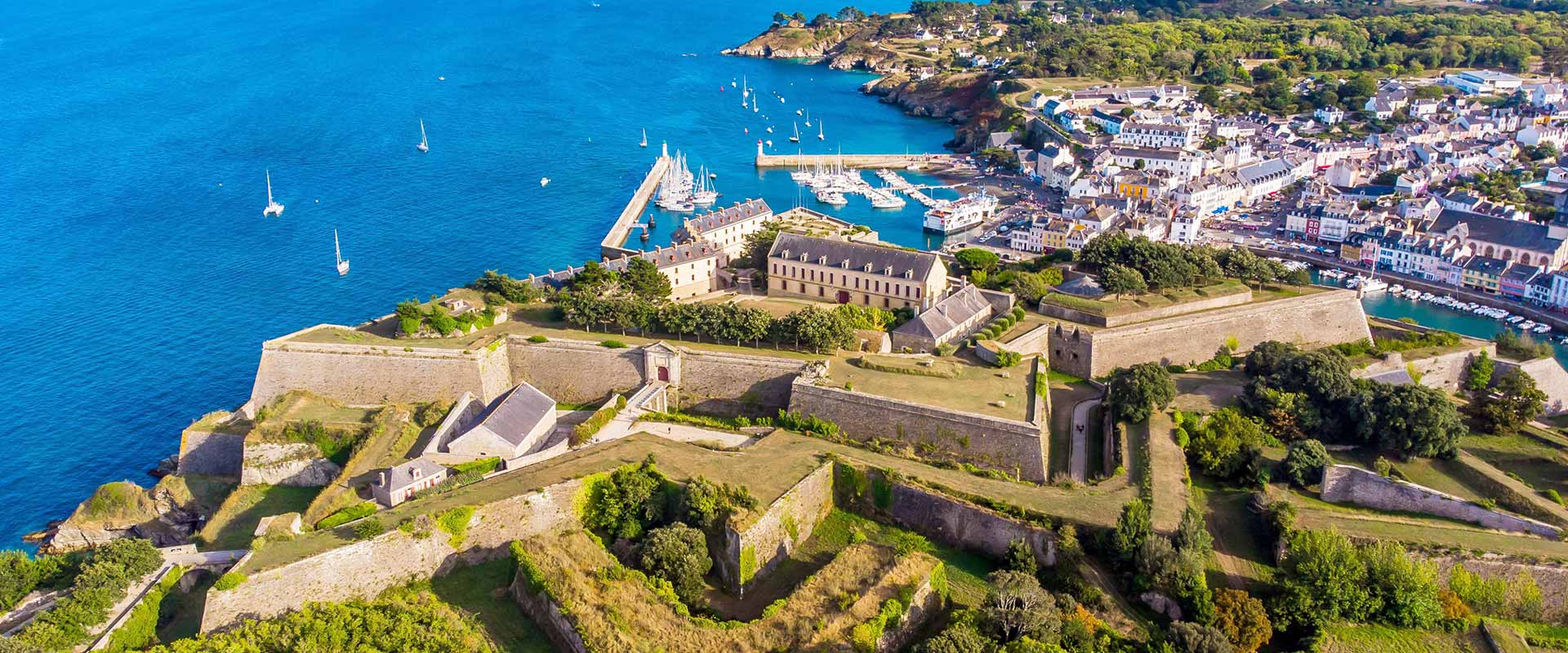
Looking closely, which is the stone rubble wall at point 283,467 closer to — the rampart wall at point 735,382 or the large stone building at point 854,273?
the rampart wall at point 735,382

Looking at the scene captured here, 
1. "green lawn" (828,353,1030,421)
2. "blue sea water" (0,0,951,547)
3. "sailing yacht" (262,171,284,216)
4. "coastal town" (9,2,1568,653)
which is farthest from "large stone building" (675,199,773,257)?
"sailing yacht" (262,171,284,216)

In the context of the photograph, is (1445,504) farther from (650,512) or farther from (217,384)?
(217,384)

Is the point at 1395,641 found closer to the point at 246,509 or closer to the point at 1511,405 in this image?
the point at 1511,405

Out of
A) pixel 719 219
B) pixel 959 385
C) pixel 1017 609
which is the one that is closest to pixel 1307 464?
pixel 959 385

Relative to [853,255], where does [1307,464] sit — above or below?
below

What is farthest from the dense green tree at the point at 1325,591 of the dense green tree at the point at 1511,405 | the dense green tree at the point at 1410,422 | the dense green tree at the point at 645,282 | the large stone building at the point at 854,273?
the dense green tree at the point at 645,282

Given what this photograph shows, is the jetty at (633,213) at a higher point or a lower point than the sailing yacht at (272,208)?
lower
